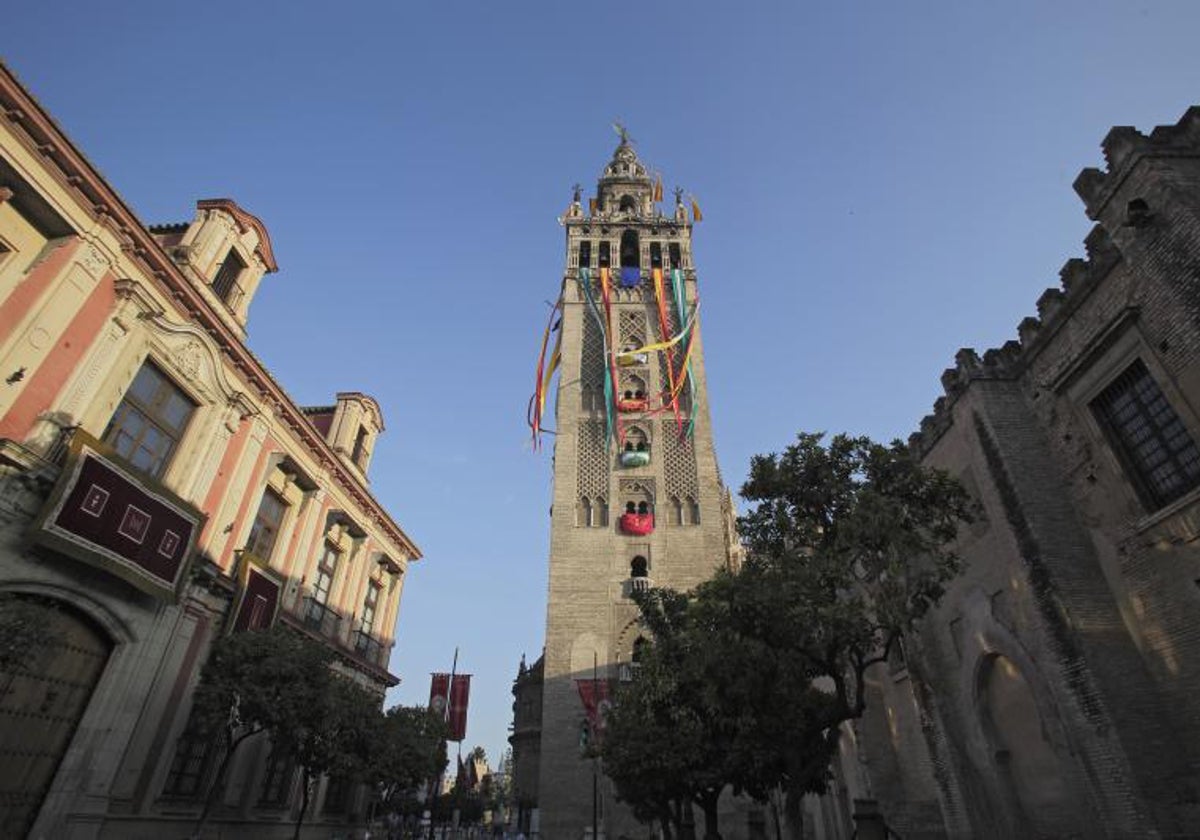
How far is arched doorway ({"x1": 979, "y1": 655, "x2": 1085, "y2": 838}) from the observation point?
1270 centimetres

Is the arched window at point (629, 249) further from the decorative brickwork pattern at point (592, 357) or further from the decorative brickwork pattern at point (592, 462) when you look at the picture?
the decorative brickwork pattern at point (592, 462)

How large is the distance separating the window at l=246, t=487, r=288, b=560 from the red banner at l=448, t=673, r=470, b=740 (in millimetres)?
A: 13843

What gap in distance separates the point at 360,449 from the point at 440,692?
12.1 meters

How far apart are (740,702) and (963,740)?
5686 mm

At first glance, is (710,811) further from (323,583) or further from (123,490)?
(123,490)

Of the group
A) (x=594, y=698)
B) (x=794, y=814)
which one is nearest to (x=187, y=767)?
(x=794, y=814)

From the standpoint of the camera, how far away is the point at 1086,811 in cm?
1203

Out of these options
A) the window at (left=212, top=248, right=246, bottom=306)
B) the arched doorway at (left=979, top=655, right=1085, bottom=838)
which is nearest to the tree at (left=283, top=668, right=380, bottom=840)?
the window at (left=212, top=248, right=246, bottom=306)

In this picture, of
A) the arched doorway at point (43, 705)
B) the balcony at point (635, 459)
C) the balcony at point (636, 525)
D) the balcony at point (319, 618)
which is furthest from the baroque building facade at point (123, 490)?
the balcony at point (635, 459)

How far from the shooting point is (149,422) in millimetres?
15102

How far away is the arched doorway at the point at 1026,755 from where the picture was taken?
41.7ft

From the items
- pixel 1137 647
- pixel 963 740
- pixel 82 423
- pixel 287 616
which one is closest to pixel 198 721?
pixel 287 616

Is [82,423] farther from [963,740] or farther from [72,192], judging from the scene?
[963,740]

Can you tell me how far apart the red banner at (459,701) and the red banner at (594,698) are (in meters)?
5.34
